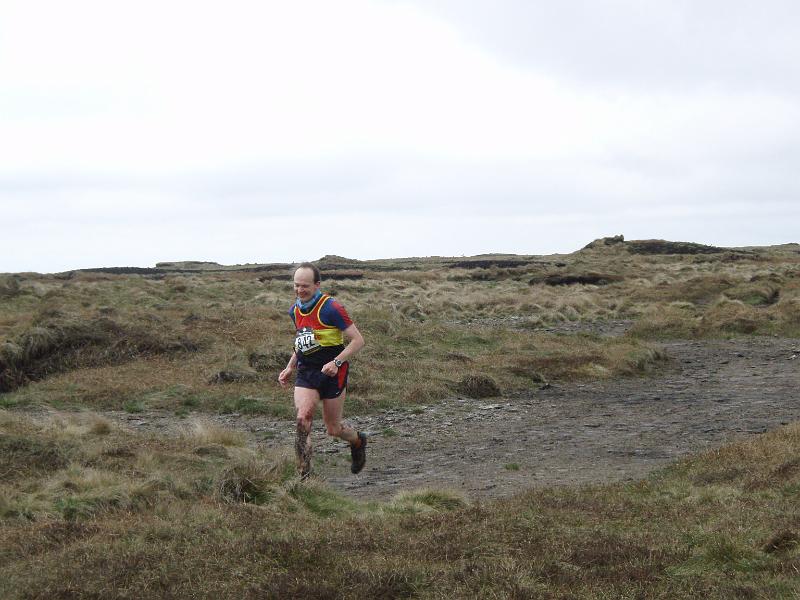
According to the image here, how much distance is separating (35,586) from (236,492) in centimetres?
245

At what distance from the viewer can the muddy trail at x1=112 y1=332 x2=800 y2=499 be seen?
10.0 m

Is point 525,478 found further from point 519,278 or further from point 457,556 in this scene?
point 519,278

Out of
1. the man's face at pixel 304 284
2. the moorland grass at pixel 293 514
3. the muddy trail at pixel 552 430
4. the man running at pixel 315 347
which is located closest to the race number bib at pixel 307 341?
the man running at pixel 315 347

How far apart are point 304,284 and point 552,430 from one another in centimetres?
596

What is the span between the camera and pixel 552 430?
13.0m

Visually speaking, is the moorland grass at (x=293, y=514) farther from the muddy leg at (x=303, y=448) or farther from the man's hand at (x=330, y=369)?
the man's hand at (x=330, y=369)

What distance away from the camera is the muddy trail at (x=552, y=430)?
394 inches

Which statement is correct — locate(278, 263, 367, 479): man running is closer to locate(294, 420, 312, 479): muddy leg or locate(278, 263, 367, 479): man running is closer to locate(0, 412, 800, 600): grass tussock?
locate(294, 420, 312, 479): muddy leg

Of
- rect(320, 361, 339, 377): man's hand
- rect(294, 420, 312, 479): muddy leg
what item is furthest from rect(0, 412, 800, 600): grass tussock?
rect(320, 361, 339, 377): man's hand

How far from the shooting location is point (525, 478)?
9727 mm

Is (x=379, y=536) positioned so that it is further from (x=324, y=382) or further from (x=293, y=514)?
(x=324, y=382)

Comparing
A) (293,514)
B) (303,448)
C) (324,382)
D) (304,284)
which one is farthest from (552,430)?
Answer: (293,514)

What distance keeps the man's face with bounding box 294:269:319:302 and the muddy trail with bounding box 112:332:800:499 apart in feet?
7.17

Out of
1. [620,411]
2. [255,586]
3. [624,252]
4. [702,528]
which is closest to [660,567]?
[702,528]
